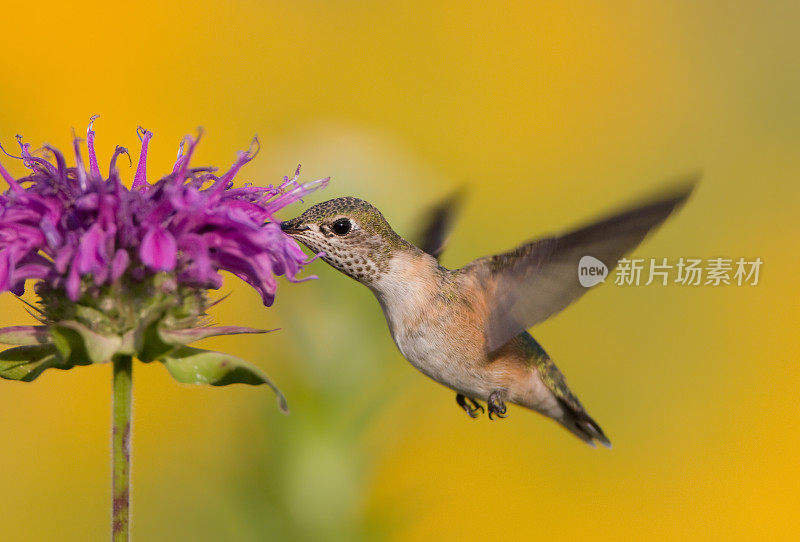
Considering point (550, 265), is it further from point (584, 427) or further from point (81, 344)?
point (81, 344)

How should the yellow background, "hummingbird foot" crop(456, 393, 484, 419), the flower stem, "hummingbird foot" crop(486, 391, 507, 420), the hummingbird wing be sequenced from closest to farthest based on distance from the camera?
the flower stem < the hummingbird wing < "hummingbird foot" crop(486, 391, 507, 420) < "hummingbird foot" crop(456, 393, 484, 419) < the yellow background

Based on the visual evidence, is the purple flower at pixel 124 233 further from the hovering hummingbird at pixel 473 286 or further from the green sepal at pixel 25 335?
the hovering hummingbird at pixel 473 286

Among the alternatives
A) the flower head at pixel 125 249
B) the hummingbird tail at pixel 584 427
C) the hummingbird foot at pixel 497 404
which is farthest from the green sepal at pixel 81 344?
the hummingbird tail at pixel 584 427

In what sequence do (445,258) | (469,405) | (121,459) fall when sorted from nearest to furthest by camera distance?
(121,459) → (469,405) → (445,258)

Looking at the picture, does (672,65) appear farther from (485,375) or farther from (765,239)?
(485,375)

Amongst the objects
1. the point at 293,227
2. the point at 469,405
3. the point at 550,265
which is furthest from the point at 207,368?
the point at 469,405

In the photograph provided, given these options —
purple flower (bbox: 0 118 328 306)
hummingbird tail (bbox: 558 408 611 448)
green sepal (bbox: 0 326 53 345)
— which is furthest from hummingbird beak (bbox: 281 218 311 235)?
hummingbird tail (bbox: 558 408 611 448)

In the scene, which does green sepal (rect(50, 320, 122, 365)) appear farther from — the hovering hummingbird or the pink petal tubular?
the hovering hummingbird
